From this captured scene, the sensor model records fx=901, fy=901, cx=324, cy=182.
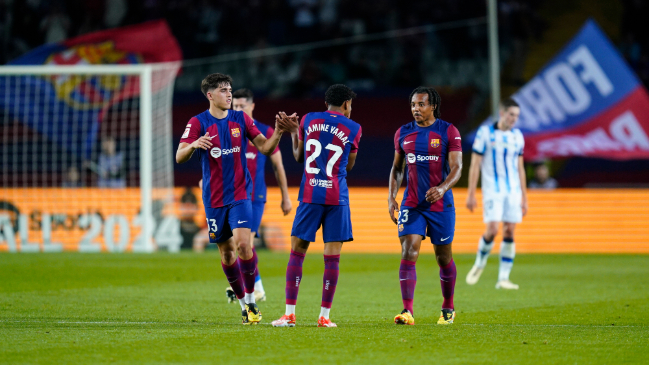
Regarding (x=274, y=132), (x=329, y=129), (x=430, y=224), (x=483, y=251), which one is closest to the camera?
(x=329, y=129)

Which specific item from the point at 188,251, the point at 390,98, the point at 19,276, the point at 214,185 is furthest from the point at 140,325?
the point at 390,98

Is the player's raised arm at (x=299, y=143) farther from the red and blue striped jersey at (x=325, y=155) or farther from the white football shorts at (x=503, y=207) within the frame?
the white football shorts at (x=503, y=207)

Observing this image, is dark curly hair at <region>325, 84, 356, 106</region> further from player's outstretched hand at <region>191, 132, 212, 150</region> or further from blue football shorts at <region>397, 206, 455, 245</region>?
blue football shorts at <region>397, 206, 455, 245</region>

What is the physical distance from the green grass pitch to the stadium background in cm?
808

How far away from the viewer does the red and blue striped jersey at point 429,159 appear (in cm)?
748

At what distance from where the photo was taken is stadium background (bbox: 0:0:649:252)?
2189 centimetres

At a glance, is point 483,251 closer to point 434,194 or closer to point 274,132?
point 434,194

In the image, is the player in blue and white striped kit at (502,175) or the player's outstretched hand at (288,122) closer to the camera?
the player's outstretched hand at (288,122)

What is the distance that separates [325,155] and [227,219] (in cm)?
100

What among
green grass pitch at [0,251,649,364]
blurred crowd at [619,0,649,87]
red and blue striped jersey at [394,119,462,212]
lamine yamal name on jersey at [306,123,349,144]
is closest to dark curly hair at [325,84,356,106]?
lamine yamal name on jersey at [306,123,349,144]

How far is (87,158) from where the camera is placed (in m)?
19.7

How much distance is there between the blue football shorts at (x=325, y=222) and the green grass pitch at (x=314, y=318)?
72 centimetres

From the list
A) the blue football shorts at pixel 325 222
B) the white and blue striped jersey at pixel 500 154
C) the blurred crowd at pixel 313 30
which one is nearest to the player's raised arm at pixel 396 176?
the blue football shorts at pixel 325 222

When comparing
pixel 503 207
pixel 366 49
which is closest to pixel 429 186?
pixel 503 207
